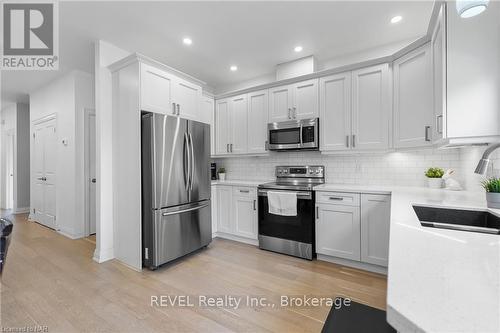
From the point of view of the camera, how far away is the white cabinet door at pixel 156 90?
8.73 ft

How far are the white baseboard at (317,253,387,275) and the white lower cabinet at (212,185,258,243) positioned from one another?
3.35 feet

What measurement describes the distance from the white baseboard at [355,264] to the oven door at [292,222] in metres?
0.27

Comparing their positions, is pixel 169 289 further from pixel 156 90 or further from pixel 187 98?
pixel 187 98

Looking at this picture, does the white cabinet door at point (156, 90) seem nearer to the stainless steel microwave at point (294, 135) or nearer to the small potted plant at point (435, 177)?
the stainless steel microwave at point (294, 135)

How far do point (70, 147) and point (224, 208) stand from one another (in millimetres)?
2850

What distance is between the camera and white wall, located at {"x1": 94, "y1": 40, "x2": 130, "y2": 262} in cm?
287

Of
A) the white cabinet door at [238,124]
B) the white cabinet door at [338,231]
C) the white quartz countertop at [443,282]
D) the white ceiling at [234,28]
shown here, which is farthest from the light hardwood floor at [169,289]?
the white ceiling at [234,28]

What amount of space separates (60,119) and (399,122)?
5.35 meters

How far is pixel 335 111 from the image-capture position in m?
3.01

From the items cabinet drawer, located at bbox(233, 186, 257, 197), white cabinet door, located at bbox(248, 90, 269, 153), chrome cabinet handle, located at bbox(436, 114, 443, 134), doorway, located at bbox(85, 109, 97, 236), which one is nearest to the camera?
chrome cabinet handle, located at bbox(436, 114, 443, 134)

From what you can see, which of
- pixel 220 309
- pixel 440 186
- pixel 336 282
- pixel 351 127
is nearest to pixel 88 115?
pixel 220 309

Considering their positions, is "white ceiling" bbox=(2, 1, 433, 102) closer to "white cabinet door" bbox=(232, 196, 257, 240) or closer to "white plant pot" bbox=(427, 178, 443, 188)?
"white plant pot" bbox=(427, 178, 443, 188)

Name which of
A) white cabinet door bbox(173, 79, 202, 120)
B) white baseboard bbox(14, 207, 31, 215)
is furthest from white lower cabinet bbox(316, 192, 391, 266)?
white baseboard bbox(14, 207, 31, 215)

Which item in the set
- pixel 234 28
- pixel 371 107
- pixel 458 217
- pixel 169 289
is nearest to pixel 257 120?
pixel 234 28
